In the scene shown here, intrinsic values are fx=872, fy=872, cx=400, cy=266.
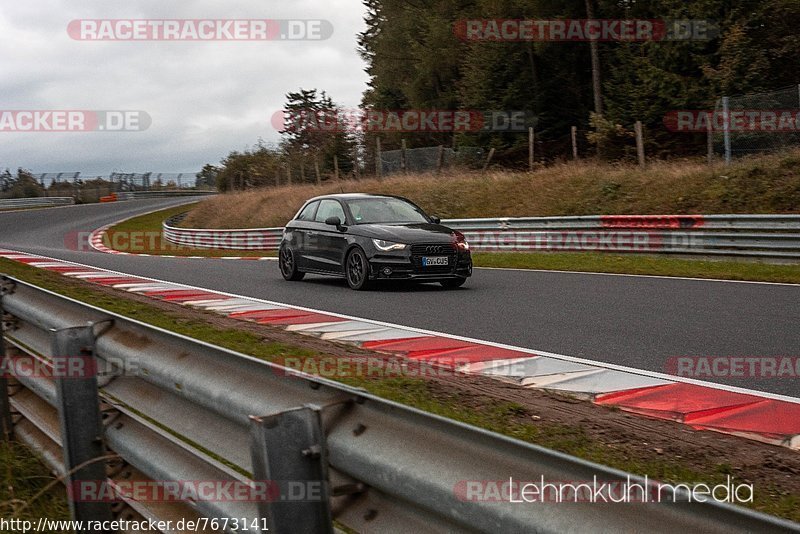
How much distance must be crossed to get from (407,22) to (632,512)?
174 feet

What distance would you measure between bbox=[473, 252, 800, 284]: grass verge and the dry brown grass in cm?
348

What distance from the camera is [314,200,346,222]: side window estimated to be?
14.4m

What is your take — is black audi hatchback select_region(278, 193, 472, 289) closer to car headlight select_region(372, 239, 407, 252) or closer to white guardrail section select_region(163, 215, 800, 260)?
car headlight select_region(372, 239, 407, 252)

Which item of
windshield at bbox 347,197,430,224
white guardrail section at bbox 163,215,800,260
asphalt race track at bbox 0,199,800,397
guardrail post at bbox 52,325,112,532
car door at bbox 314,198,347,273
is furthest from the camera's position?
white guardrail section at bbox 163,215,800,260

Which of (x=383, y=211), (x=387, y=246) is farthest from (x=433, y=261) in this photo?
(x=383, y=211)

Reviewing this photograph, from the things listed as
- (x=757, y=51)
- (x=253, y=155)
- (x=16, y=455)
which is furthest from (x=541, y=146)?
(x=16, y=455)

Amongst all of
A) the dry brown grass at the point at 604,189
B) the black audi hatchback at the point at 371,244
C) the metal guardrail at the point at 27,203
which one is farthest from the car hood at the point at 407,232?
the metal guardrail at the point at 27,203

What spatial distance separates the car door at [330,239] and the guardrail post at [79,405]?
389 inches

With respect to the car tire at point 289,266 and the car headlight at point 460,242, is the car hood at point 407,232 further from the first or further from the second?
the car tire at point 289,266

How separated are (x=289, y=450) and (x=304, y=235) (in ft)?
42.2

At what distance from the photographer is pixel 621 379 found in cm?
652

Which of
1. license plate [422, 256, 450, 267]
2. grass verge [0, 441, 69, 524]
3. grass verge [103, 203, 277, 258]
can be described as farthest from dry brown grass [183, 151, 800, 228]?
grass verge [0, 441, 69, 524]

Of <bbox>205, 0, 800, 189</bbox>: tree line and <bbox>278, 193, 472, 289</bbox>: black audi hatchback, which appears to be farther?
<bbox>205, 0, 800, 189</bbox>: tree line

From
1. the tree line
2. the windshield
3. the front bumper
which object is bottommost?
the front bumper
